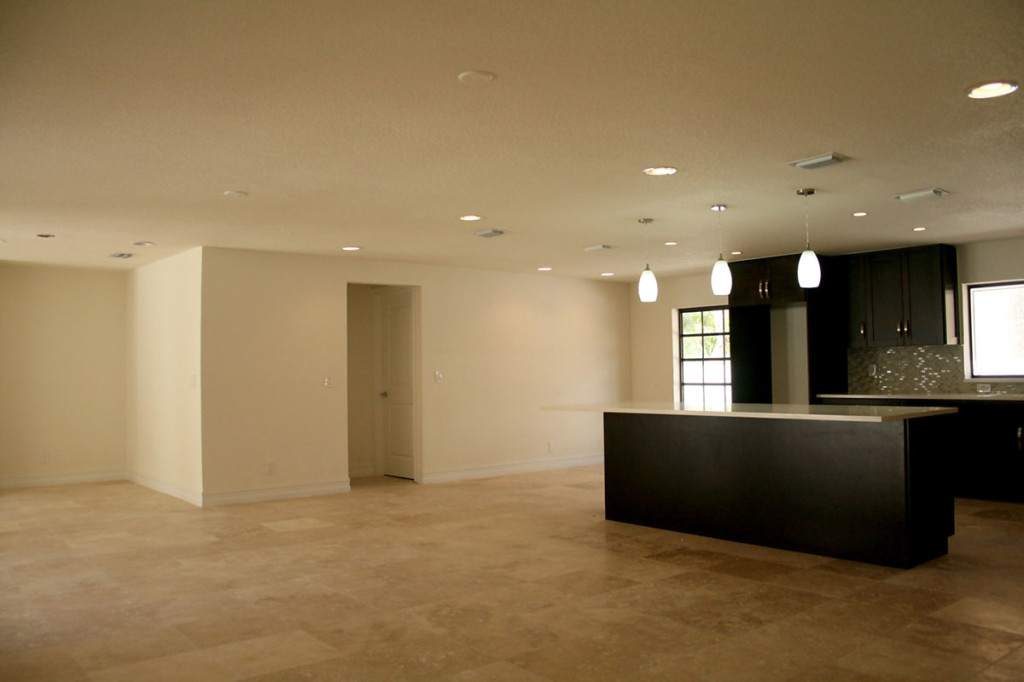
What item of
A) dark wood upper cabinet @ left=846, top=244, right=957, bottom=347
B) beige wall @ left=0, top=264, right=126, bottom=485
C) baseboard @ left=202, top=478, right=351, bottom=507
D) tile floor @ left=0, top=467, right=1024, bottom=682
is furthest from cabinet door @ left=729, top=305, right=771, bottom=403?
beige wall @ left=0, top=264, right=126, bottom=485

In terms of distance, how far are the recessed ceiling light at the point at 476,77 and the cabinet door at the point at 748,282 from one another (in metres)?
6.29

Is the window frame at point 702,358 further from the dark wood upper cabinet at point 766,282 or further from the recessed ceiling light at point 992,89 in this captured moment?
the recessed ceiling light at point 992,89

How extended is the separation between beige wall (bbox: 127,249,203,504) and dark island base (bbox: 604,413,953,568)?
4.20m

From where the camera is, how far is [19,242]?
23.5 ft

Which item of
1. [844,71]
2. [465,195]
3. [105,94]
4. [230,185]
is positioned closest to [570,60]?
[844,71]

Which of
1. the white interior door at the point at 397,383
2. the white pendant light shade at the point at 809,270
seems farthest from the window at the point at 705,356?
the white pendant light shade at the point at 809,270

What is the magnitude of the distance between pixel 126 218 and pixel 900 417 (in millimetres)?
5587

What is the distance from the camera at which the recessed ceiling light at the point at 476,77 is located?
124 inches

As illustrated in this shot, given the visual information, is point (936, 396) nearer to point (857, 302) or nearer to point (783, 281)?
point (857, 302)

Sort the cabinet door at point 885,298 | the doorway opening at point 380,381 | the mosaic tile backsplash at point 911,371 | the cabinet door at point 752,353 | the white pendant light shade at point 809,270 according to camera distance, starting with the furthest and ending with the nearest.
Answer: the cabinet door at point 752,353 → the doorway opening at point 380,381 → the cabinet door at point 885,298 → the mosaic tile backsplash at point 911,371 → the white pendant light shade at point 809,270

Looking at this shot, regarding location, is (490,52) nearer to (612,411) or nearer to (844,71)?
(844,71)

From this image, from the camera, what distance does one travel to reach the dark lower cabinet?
7.02 m

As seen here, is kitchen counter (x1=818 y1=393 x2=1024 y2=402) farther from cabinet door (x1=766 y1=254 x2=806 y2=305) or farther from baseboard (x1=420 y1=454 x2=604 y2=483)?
baseboard (x1=420 y1=454 x2=604 y2=483)

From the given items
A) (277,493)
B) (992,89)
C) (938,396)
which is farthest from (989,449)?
(277,493)
